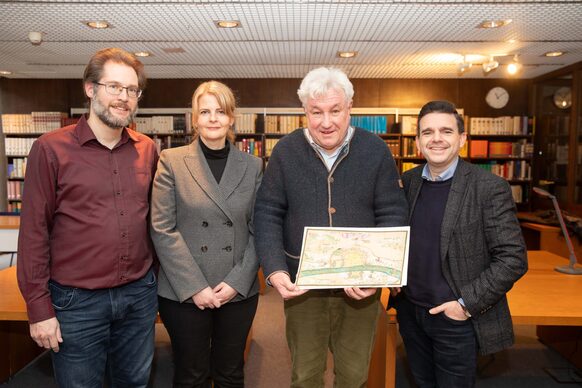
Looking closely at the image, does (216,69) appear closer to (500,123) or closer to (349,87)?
(500,123)

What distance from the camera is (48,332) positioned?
5.41 feet

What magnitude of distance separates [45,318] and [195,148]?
874mm

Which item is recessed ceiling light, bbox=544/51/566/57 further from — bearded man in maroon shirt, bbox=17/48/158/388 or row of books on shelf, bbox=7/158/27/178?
row of books on shelf, bbox=7/158/27/178

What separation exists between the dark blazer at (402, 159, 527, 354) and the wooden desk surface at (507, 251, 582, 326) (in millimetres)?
528

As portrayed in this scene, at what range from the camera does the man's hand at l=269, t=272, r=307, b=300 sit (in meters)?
1.66

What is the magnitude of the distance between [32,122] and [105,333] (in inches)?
265

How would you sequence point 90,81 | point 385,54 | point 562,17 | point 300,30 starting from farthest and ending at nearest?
point 385,54 < point 300,30 < point 562,17 < point 90,81

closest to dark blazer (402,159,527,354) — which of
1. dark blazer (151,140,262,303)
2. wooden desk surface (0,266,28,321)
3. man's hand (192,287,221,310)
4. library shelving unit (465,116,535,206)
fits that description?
dark blazer (151,140,262,303)

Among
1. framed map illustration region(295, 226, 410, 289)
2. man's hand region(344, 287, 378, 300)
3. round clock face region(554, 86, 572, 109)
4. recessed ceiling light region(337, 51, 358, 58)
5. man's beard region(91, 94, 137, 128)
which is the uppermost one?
recessed ceiling light region(337, 51, 358, 58)

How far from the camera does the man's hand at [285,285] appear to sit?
166 cm

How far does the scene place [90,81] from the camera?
1785 millimetres

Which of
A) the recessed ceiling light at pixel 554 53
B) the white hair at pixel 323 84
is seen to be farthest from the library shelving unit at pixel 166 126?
the white hair at pixel 323 84

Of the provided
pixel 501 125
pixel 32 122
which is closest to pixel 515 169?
pixel 501 125

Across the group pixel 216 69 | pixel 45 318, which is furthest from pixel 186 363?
pixel 216 69
